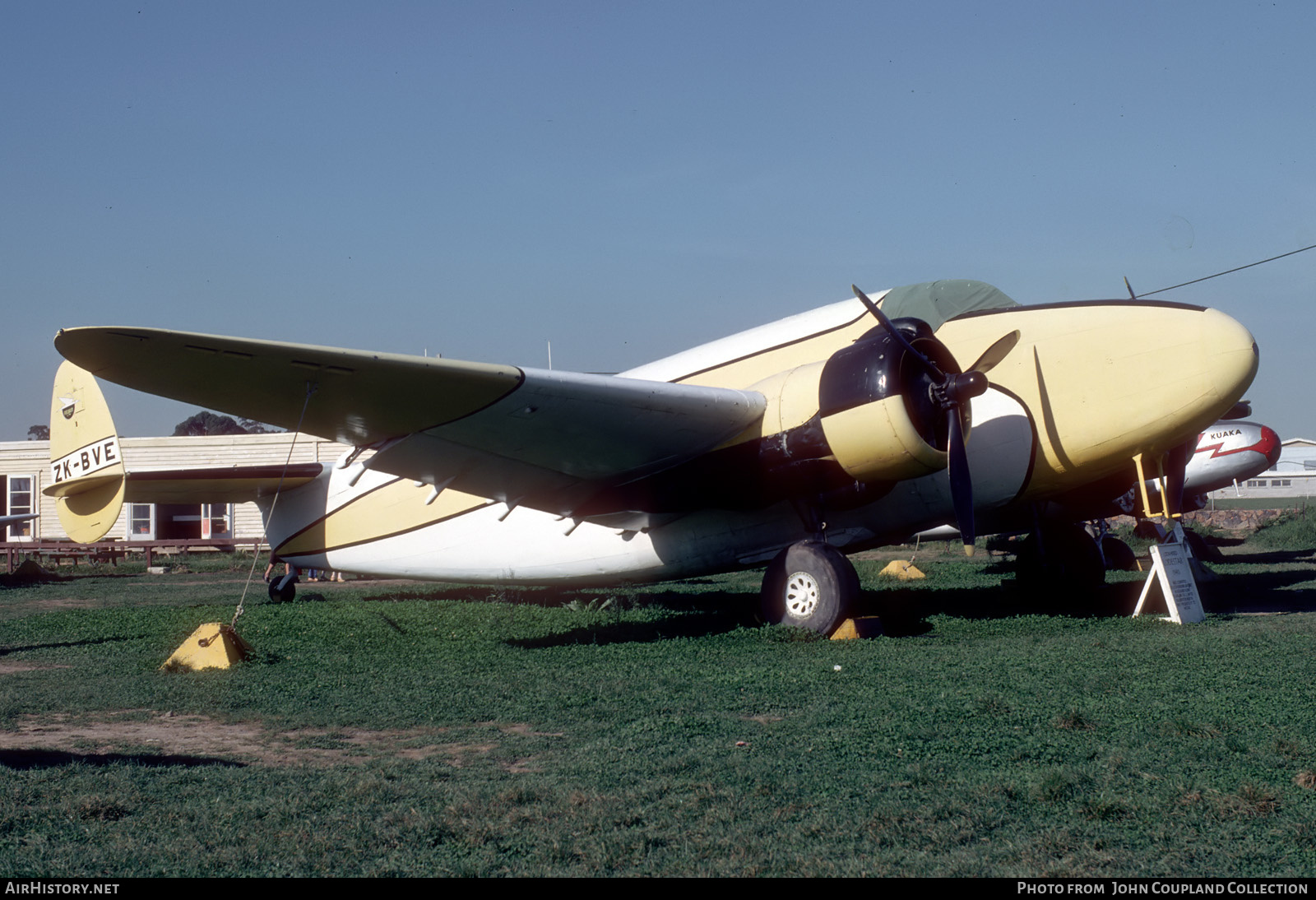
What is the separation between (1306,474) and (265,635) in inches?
3842

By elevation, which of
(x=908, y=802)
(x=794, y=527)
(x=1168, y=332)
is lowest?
(x=908, y=802)

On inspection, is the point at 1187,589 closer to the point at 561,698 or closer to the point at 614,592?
the point at 561,698

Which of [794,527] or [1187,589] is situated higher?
[794,527]

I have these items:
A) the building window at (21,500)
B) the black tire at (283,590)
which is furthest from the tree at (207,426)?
the black tire at (283,590)

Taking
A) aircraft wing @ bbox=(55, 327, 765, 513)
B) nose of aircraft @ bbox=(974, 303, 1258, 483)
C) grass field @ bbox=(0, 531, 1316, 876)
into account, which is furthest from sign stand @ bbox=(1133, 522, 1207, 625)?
aircraft wing @ bbox=(55, 327, 765, 513)

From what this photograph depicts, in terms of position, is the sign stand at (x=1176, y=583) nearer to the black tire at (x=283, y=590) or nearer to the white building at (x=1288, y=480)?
the black tire at (x=283, y=590)

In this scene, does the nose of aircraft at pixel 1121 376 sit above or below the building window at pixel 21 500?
below

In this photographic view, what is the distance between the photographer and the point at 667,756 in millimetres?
5160

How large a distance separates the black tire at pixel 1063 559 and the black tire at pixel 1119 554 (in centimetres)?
617

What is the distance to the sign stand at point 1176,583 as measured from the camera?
32.3 feet

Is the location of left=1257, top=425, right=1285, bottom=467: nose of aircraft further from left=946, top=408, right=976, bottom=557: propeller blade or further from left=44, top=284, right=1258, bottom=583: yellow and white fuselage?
left=946, top=408, right=976, bottom=557: propeller blade

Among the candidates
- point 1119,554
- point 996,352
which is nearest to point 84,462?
point 996,352

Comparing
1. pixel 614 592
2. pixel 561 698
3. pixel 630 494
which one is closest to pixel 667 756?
pixel 561 698

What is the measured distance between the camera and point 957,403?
898 cm
